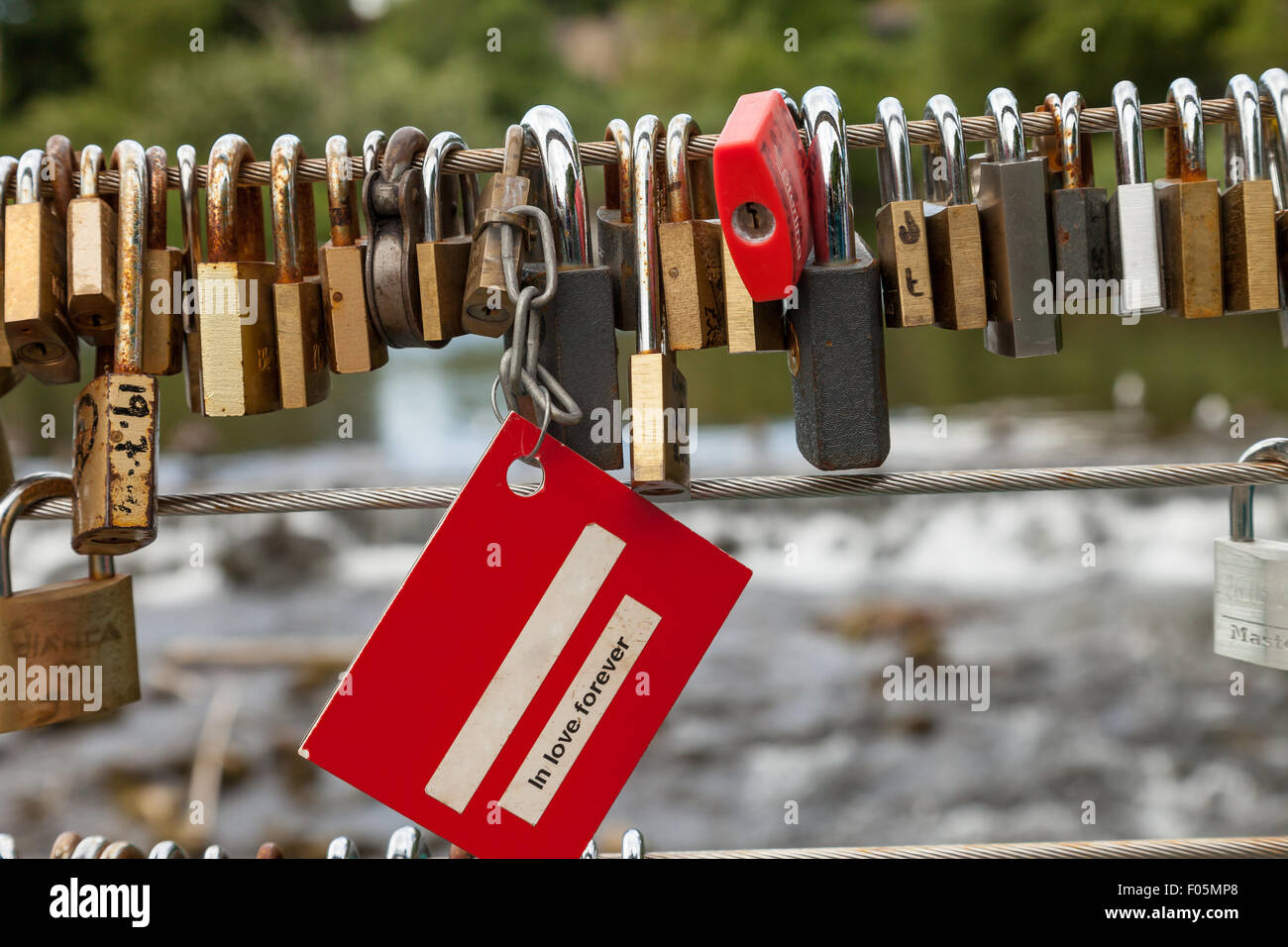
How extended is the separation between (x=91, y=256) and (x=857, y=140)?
548 millimetres

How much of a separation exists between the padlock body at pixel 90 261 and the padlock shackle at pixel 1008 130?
63 centimetres

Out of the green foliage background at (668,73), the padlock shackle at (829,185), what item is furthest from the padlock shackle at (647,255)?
the green foliage background at (668,73)

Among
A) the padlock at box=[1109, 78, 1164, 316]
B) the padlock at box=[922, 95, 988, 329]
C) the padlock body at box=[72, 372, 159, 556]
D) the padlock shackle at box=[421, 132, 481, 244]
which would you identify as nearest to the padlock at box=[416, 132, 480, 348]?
the padlock shackle at box=[421, 132, 481, 244]

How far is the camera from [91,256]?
0.75 metres

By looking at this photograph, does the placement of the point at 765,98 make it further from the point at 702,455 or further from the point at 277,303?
the point at 702,455

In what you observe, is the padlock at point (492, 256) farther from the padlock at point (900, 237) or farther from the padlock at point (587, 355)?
the padlock at point (900, 237)

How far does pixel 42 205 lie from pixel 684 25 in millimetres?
24138

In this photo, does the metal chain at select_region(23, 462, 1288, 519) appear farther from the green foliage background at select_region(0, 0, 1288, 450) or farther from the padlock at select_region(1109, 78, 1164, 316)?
the green foliage background at select_region(0, 0, 1288, 450)

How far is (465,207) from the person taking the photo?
2.70 ft

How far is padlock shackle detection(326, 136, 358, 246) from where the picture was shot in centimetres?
77

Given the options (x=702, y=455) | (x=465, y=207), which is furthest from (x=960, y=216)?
(x=702, y=455)

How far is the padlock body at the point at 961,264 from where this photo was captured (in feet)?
2.43

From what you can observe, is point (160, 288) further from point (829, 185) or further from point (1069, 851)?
point (1069, 851)

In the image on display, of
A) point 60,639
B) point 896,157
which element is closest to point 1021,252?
point 896,157
